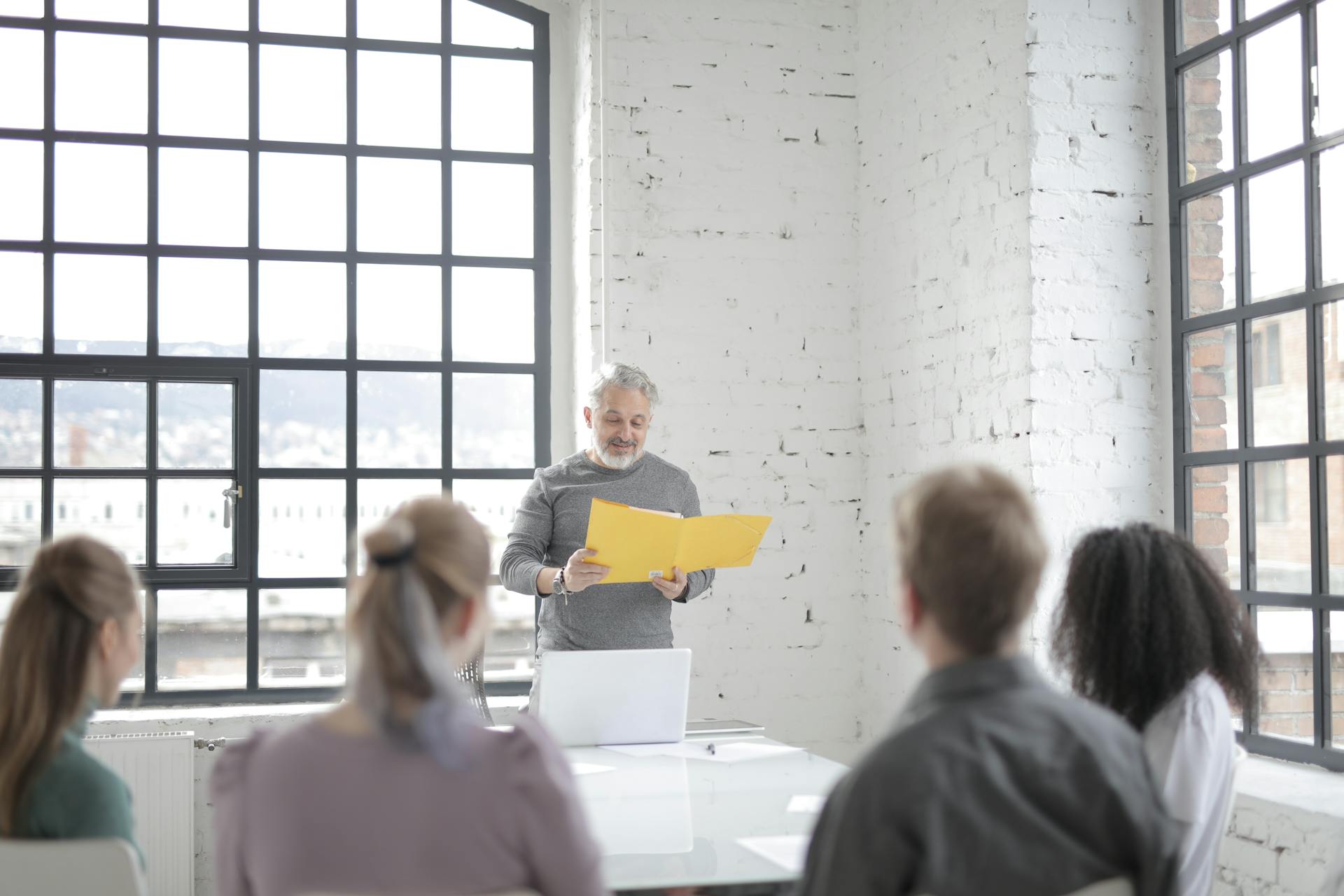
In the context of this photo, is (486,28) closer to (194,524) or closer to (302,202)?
(302,202)

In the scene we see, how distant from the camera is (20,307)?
418cm

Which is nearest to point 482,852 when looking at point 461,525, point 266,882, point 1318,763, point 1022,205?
point 266,882

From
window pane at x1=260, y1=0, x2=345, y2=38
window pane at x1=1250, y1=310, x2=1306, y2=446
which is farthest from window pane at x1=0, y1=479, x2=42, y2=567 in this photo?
window pane at x1=1250, y1=310, x2=1306, y2=446

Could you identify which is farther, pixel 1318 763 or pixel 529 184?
pixel 529 184

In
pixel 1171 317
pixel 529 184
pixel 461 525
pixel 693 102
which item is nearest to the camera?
pixel 461 525

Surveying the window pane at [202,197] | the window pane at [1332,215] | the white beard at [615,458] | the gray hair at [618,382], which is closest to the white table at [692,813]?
the white beard at [615,458]

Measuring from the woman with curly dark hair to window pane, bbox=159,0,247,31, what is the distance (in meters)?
3.76

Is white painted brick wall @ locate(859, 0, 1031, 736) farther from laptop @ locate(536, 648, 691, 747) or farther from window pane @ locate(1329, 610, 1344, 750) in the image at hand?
laptop @ locate(536, 648, 691, 747)

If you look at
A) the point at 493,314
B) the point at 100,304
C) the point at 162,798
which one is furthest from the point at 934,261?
the point at 162,798

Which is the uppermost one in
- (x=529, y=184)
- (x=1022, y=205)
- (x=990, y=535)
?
(x=529, y=184)

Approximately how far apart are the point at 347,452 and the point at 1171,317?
108 inches

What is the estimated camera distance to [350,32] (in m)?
4.51

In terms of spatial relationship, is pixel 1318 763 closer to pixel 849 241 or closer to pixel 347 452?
pixel 849 241

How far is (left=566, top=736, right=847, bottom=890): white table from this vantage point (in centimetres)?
179
